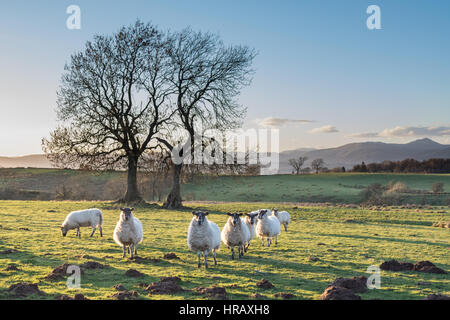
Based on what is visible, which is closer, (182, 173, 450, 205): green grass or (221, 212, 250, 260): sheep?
(221, 212, 250, 260): sheep

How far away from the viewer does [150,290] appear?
9.05 meters

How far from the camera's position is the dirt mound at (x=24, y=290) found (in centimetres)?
864

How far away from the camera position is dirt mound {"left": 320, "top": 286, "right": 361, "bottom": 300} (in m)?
8.41

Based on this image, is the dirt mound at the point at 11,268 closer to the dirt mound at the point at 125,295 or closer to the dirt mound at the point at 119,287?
the dirt mound at the point at 119,287

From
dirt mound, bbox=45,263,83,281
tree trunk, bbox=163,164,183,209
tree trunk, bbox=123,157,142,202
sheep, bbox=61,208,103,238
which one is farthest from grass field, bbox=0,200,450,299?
tree trunk, bbox=123,157,142,202

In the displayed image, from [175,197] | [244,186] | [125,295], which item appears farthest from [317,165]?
[125,295]

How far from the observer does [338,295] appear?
8461 mm

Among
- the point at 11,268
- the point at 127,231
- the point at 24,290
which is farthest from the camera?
the point at 127,231

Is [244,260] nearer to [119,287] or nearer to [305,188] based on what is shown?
[119,287]

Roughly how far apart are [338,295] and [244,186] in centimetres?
6979

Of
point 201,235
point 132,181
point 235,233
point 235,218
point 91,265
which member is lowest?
point 91,265

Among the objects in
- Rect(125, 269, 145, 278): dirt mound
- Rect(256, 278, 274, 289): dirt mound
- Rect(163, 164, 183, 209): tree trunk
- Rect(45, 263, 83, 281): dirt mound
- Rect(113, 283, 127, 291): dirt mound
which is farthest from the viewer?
Rect(163, 164, 183, 209): tree trunk

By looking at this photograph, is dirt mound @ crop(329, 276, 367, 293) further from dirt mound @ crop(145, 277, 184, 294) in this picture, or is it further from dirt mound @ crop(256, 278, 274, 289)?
dirt mound @ crop(145, 277, 184, 294)
